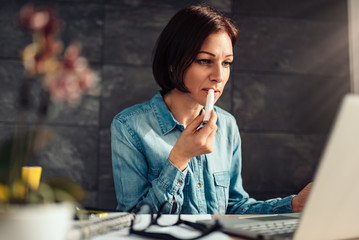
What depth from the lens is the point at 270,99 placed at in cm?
212

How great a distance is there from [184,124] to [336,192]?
878mm

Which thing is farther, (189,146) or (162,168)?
(162,168)

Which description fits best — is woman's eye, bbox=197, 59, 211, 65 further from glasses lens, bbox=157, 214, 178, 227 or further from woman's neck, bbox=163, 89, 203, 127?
glasses lens, bbox=157, 214, 178, 227

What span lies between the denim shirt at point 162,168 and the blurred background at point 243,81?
0.74 m

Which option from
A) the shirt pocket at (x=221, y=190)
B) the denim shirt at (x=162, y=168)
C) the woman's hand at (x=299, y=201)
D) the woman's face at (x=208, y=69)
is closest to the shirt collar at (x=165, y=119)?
the denim shirt at (x=162, y=168)

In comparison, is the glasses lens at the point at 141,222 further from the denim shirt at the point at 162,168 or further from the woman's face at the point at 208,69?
the woman's face at the point at 208,69

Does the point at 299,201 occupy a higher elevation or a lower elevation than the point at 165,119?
lower

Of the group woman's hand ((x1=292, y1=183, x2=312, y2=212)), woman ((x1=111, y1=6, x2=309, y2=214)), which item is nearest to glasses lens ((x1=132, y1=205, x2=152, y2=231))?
woman ((x1=111, y1=6, x2=309, y2=214))

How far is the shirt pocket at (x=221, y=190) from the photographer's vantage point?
1250 millimetres

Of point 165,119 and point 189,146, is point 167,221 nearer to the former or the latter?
point 189,146

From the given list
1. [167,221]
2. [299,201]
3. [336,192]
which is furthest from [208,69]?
[336,192]

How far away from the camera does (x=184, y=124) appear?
134cm

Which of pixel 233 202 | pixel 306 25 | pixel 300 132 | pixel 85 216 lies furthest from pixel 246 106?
pixel 85 216

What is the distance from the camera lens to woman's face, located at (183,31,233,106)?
122 cm
